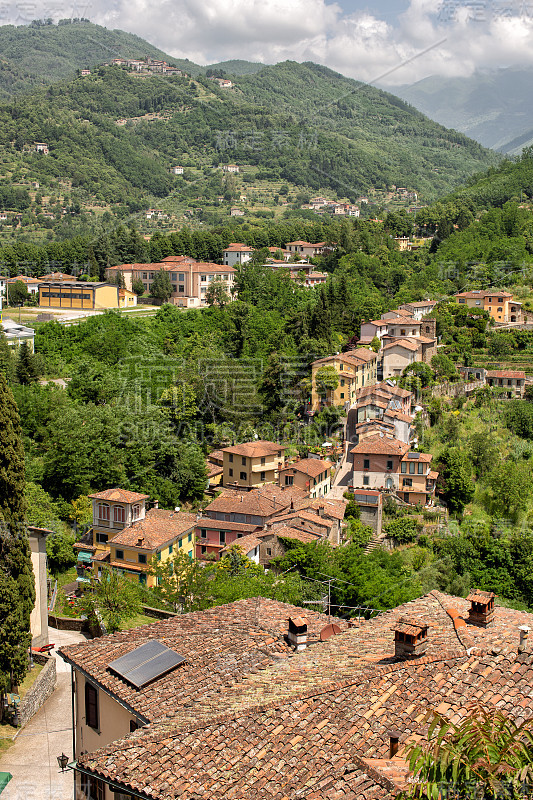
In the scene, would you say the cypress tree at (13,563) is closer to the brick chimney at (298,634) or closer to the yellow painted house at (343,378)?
the brick chimney at (298,634)

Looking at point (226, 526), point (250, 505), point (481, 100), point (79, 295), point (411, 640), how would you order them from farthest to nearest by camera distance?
point (481, 100)
point (79, 295)
point (250, 505)
point (226, 526)
point (411, 640)

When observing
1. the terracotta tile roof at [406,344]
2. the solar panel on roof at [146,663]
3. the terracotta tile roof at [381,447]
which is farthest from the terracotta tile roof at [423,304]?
the solar panel on roof at [146,663]

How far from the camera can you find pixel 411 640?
675 centimetres

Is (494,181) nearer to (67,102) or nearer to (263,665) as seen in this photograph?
(67,102)

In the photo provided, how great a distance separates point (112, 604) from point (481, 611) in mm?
8425

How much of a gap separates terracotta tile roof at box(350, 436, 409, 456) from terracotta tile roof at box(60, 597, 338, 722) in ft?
53.5

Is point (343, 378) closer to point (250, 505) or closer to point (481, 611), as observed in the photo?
point (250, 505)

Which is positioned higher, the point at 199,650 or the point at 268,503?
the point at 199,650

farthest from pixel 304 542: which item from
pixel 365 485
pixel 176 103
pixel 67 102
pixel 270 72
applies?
pixel 270 72

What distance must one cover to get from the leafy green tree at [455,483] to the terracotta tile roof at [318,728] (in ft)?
63.6

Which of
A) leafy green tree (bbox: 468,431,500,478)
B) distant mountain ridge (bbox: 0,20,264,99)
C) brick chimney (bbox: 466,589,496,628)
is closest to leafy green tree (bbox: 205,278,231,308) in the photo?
leafy green tree (bbox: 468,431,500,478)

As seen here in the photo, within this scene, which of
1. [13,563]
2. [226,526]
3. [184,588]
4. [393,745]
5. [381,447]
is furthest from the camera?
[381,447]

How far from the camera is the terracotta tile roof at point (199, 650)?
7328mm

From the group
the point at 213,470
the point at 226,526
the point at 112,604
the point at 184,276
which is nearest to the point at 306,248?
the point at 184,276
